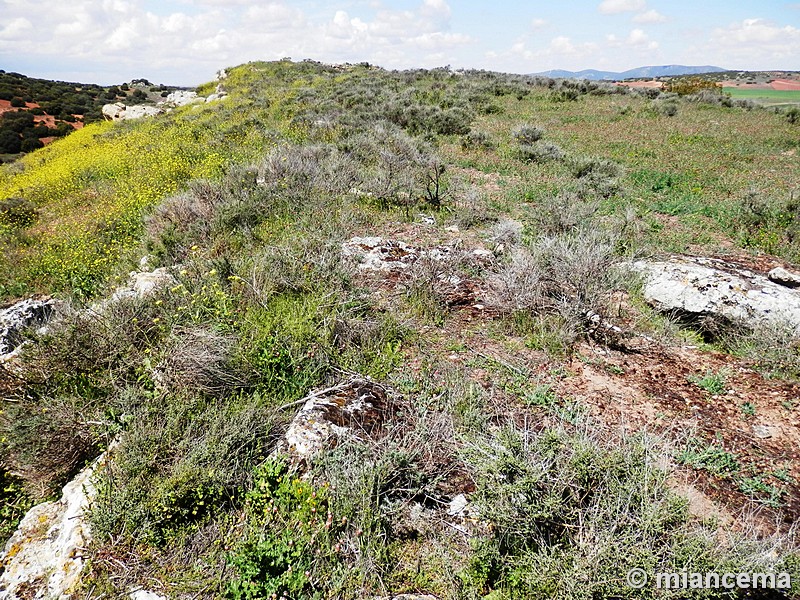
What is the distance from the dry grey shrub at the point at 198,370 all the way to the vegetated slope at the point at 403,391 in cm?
2

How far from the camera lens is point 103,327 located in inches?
169

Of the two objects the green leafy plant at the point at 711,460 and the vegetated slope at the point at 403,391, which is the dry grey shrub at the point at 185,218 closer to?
the vegetated slope at the point at 403,391

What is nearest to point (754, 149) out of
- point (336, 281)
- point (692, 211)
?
point (692, 211)

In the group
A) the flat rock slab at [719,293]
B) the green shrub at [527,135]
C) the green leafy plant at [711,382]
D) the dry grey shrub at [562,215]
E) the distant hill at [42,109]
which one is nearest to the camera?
the green leafy plant at [711,382]

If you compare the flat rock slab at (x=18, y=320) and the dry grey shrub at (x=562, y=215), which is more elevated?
the dry grey shrub at (x=562, y=215)

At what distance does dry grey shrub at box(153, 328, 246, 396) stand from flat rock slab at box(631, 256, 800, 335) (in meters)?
5.40

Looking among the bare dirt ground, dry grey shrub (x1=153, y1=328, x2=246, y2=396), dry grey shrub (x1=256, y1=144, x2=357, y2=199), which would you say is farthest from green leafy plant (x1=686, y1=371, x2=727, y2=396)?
dry grey shrub (x1=256, y1=144, x2=357, y2=199)

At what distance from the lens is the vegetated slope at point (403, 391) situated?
2.48m

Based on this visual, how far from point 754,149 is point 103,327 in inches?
698

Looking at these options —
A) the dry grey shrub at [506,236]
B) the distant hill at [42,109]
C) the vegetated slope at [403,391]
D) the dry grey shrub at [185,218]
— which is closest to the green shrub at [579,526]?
the vegetated slope at [403,391]

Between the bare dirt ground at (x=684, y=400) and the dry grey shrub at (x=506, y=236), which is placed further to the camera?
the dry grey shrub at (x=506, y=236)

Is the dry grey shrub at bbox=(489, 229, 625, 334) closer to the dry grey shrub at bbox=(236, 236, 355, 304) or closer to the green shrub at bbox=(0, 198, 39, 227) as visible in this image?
the dry grey shrub at bbox=(236, 236, 355, 304)

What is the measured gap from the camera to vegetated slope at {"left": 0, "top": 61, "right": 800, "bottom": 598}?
248 centimetres

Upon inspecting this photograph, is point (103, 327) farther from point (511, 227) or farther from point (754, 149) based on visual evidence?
Answer: point (754, 149)
